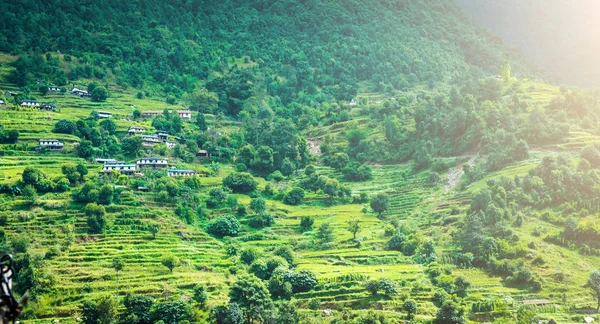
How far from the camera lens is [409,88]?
87.2 meters

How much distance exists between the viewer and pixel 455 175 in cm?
5647

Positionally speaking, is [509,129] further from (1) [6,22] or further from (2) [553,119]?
(1) [6,22]

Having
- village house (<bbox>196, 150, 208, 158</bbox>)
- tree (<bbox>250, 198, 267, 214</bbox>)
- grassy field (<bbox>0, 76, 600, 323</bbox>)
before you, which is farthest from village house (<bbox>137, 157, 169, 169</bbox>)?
tree (<bbox>250, 198, 267, 214</bbox>)

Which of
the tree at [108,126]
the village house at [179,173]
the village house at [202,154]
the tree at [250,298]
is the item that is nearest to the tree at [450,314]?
the tree at [250,298]

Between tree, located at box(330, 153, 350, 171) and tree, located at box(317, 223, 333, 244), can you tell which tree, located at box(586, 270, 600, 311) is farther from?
tree, located at box(330, 153, 350, 171)

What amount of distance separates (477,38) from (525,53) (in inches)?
496

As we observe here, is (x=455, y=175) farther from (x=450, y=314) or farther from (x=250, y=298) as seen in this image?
(x=250, y=298)

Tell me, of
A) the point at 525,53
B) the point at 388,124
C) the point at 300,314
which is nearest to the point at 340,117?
the point at 388,124

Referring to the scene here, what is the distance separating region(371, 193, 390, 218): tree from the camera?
52.1 meters

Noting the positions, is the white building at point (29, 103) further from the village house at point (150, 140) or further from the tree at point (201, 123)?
the tree at point (201, 123)

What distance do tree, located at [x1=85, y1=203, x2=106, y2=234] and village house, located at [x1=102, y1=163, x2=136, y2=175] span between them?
8041mm

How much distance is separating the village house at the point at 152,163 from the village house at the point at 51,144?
645cm

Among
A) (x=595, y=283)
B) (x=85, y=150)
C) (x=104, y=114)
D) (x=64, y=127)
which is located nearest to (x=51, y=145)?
(x=85, y=150)

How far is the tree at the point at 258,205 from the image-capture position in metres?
50.1
